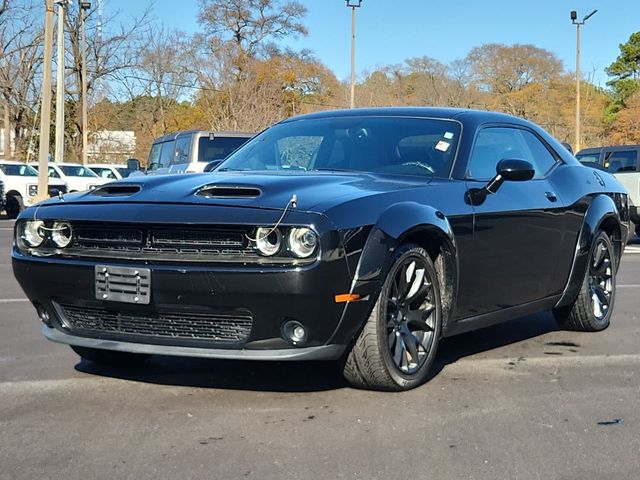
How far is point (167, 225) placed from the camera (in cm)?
390

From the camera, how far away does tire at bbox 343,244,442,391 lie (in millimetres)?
4105

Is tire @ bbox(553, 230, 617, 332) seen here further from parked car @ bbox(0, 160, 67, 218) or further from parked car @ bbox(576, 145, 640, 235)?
parked car @ bbox(0, 160, 67, 218)

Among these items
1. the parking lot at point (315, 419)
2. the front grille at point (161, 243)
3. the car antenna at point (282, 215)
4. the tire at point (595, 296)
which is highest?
the car antenna at point (282, 215)

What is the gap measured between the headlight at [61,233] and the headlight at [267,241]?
108 centimetres

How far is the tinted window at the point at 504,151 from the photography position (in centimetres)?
517

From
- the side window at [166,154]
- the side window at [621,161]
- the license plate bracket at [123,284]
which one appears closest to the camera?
the license plate bracket at [123,284]

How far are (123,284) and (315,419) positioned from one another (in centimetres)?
111

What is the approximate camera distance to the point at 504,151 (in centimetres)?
555

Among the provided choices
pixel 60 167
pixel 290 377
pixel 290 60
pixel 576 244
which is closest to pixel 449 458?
pixel 290 377

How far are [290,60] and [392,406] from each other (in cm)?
4578

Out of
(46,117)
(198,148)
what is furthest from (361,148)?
(46,117)

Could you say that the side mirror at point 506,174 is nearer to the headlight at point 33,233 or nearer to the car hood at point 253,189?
the car hood at point 253,189

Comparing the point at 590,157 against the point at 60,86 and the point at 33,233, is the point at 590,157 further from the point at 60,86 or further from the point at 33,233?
the point at 60,86

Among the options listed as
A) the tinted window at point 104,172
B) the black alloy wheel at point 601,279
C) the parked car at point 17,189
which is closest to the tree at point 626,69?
the tinted window at point 104,172
